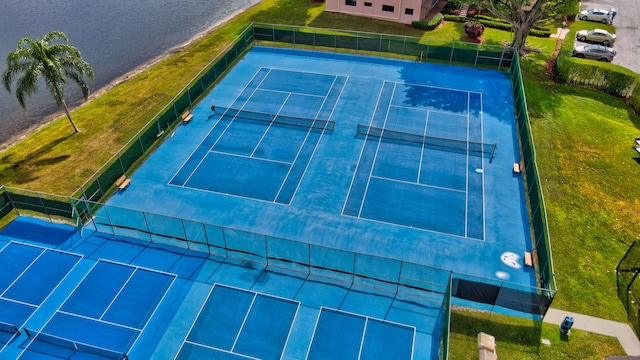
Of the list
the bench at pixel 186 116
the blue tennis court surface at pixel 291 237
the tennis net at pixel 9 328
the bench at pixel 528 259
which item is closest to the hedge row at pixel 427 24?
the blue tennis court surface at pixel 291 237

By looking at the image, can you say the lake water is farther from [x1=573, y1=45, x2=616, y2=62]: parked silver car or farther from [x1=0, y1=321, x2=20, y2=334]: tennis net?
[x1=573, y1=45, x2=616, y2=62]: parked silver car

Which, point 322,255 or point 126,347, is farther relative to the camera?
point 322,255

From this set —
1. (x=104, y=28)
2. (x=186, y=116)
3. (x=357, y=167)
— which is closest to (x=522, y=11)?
(x=357, y=167)

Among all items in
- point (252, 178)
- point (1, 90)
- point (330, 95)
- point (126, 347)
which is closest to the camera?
point (126, 347)

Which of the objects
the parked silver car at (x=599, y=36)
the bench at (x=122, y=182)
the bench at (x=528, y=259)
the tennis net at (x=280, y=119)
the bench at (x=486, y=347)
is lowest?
the bench at (x=486, y=347)

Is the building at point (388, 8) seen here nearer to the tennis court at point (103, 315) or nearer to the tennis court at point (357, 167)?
the tennis court at point (357, 167)

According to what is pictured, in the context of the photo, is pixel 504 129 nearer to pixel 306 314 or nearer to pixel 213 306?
pixel 306 314

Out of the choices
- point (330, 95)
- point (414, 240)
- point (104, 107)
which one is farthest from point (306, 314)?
point (104, 107)
